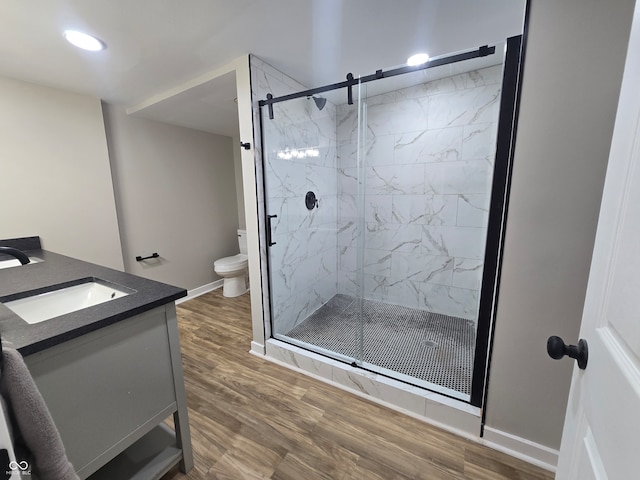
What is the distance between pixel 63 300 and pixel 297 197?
171 cm

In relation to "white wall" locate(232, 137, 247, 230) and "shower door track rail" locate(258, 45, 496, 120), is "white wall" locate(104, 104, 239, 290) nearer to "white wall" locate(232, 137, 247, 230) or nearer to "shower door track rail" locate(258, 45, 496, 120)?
"white wall" locate(232, 137, 247, 230)

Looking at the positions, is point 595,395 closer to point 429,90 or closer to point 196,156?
point 429,90

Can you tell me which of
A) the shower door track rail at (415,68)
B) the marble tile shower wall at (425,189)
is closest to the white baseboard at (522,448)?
the marble tile shower wall at (425,189)

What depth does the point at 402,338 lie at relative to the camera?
2.26 metres

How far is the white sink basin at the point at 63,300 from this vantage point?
1.13m

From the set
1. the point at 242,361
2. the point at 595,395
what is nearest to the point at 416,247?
the point at 242,361

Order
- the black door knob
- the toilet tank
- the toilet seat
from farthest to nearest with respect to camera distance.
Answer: the toilet tank
the toilet seat
the black door knob

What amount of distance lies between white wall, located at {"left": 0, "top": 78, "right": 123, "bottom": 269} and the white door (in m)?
3.30

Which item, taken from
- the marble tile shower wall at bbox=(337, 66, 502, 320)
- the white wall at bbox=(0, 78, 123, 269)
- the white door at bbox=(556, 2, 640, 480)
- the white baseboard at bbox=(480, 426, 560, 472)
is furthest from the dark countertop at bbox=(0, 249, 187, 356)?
the marble tile shower wall at bbox=(337, 66, 502, 320)

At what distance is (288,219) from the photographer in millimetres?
2301

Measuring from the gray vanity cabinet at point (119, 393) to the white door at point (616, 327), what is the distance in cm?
134

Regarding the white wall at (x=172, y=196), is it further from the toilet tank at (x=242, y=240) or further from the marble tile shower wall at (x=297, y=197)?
the marble tile shower wall at (x=297, y=197)

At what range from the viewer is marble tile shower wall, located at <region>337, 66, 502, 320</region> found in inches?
89.7

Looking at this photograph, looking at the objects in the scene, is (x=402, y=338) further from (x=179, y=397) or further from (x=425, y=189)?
(x=179, y=397)
